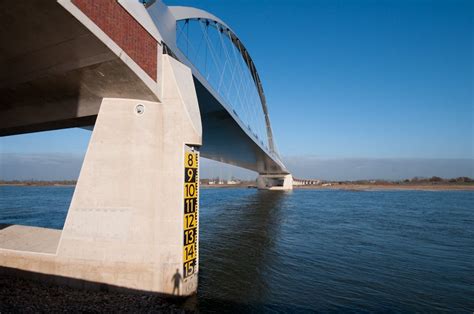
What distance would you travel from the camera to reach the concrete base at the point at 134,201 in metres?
8.08

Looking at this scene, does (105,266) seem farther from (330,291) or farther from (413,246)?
(413,246)

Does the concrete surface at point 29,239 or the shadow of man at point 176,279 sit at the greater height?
the concrete surface at point 29,239

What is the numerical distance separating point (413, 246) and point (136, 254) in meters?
15.1

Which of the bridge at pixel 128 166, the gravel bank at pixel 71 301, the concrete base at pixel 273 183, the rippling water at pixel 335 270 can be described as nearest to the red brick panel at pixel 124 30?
the bridge at pixel 128 166

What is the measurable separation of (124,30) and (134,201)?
4.59m

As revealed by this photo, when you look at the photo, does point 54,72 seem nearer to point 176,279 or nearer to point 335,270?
point 176,279

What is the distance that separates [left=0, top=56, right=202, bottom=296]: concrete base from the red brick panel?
59 centimetres

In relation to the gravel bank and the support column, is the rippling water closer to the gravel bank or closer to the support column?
the gravel bank

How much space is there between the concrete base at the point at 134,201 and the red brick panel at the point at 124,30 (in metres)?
0.59

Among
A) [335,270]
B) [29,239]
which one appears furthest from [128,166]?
[335,270]

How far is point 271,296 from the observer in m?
9.03

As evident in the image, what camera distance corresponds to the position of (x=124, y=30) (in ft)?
25.0

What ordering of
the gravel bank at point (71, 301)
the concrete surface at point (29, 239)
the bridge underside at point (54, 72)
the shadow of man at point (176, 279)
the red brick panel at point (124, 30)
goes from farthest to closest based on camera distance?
1. the concrete surface at point (29, 239)
2. the shadow of man at point (176, 279)
3. the gravel bank at point (71, 301)
4. the red brick panel at point (124, 30)
5. the bridge underside at point (54, 72)

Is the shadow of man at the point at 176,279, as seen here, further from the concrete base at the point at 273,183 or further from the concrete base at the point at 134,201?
the concrete base at the point at 273,183
